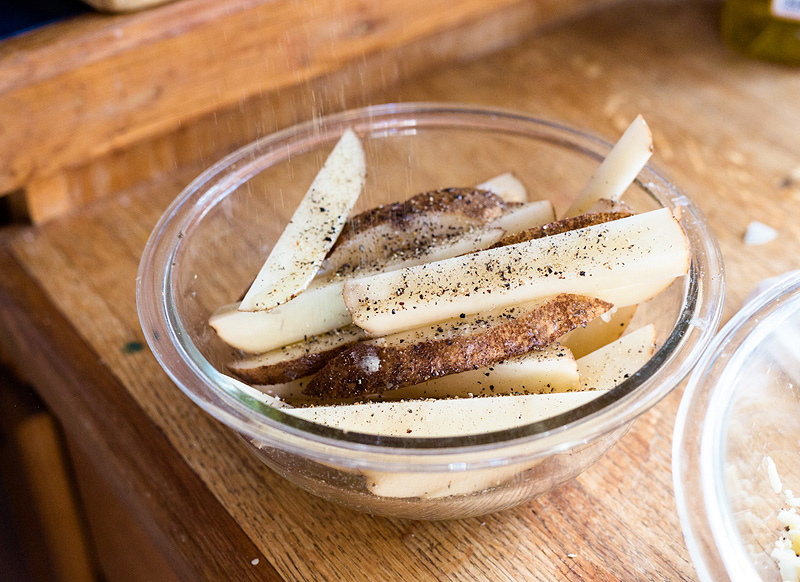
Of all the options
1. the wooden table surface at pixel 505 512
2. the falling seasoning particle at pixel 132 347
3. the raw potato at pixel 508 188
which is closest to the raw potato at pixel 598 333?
the wooden table surface at pixel 505 512

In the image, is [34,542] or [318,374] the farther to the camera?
[34,542]

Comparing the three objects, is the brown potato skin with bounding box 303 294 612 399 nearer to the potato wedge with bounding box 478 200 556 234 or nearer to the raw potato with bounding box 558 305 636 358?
the raw potato with bounding box 558 305 636 358

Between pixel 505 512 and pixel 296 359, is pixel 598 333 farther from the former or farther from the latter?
pixel 296 359

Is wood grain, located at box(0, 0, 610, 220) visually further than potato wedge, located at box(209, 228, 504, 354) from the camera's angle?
Yes

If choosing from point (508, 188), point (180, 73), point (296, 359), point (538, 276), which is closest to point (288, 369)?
point (296, 359)

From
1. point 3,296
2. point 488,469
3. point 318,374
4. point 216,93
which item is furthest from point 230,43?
point 488,469

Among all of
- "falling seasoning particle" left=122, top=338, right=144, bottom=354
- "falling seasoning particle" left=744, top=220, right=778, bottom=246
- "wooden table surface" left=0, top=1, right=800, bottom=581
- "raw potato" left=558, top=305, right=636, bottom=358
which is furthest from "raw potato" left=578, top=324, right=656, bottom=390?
"falling seasoning particle" left=122, top=338, right=144, bottom=354

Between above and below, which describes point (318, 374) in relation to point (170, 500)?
above

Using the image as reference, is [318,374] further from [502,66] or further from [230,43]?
[502,66]

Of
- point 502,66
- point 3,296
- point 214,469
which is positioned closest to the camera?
point 214,469
